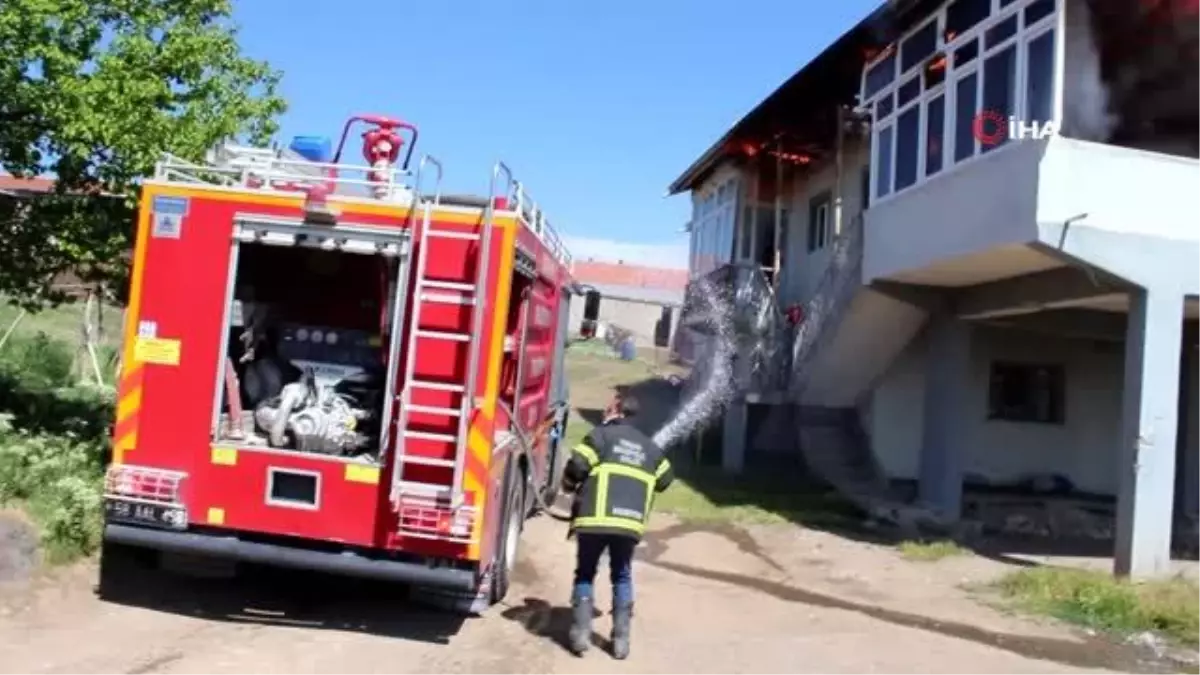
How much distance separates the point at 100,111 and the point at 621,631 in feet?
20.2

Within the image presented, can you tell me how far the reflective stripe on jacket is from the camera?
24.9 feet

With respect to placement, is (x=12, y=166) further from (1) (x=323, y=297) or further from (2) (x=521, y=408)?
(2) (x=521, y=408)

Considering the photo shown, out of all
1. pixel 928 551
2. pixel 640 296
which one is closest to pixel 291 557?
pixel 928 551

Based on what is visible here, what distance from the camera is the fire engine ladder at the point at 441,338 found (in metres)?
7.25

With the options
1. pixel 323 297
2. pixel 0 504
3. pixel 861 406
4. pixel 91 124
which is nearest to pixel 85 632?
pixel 0 504

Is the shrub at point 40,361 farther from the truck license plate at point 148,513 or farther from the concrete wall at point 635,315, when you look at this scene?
the concrete wall at point 635,315

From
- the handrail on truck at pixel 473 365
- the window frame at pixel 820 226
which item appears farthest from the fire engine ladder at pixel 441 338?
the window frame at pixel 820 226

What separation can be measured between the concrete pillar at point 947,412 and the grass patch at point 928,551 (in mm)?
2093

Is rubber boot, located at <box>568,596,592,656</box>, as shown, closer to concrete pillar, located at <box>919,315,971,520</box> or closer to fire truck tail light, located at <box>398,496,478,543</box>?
fire truck tail light, located at <box>398,496,478,543</box>

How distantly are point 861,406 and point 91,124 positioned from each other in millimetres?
12337

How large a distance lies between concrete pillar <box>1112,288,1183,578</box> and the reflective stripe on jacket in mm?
5702

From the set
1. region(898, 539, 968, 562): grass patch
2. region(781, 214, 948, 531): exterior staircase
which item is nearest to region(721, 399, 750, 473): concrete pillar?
region(781, 214, 948, 531): exterior staircase

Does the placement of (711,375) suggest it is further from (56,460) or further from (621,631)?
(621,631)

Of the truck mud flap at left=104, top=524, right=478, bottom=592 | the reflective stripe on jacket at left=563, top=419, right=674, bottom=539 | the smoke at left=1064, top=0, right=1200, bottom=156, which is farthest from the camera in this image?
the smoke at left=1064, top=0, right=1200, bottom=156
